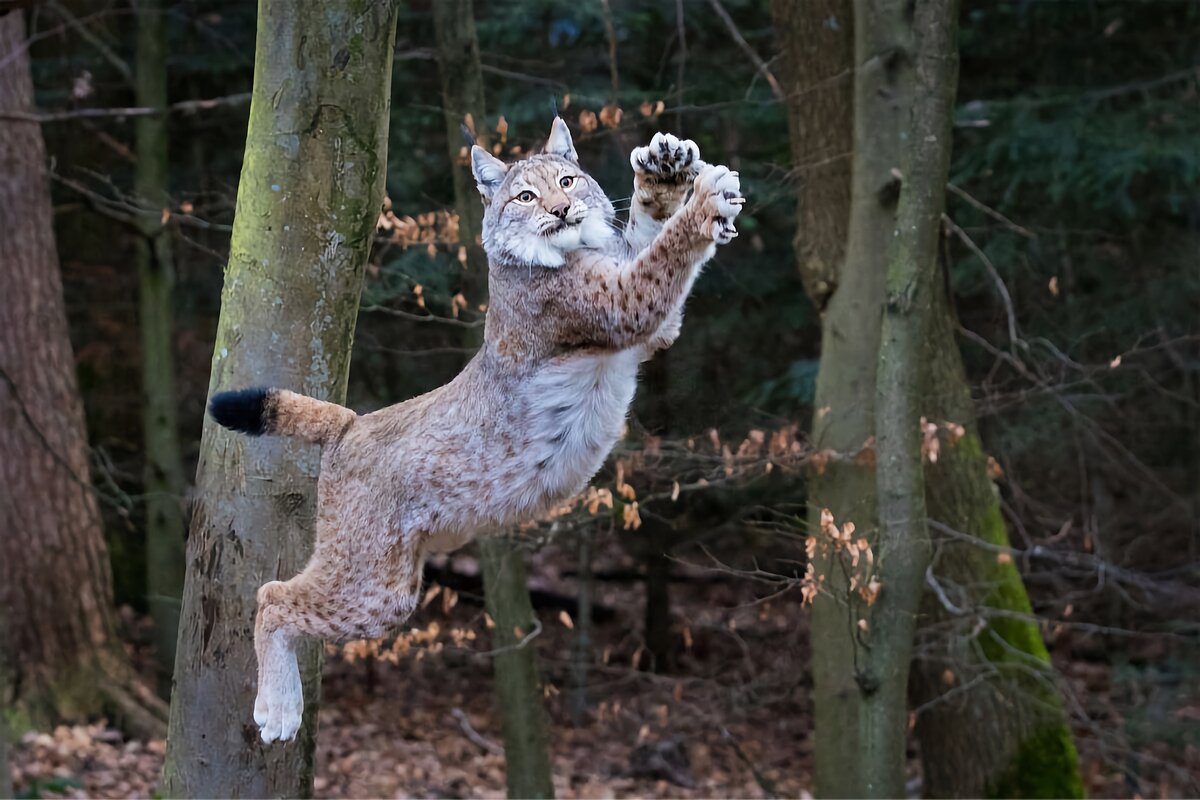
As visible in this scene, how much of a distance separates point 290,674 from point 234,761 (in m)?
0.89

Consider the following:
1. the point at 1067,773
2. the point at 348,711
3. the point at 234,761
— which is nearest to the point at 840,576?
the point at 1067,773

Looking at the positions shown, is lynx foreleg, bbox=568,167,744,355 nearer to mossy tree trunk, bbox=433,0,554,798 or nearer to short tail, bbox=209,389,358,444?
short tail, bbox=209,389,358,444

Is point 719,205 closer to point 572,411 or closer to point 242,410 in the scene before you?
point 572,411

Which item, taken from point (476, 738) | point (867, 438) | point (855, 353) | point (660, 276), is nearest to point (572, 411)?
point (660, 276)

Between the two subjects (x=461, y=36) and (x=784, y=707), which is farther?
(x=784, y=707)

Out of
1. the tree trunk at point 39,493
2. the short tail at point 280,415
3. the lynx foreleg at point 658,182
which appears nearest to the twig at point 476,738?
the tree trunk at point 39,493

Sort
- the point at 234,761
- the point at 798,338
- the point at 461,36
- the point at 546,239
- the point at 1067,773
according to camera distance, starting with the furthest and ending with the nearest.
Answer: the point at 798,338
the point at 1067,773
the point at 461,36
the point at 234,761
the point at 546,239

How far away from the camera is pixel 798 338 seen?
11.0m

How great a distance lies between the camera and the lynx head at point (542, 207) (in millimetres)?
3832

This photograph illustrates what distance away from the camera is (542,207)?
12.6ft

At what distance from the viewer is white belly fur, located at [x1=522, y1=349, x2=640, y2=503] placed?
12.7ft

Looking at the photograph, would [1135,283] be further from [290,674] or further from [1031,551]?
[290,674]

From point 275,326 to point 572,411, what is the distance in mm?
1441

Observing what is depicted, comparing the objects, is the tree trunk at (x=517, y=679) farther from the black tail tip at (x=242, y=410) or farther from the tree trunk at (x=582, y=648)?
the black tail tip at (x=242, y=410)
